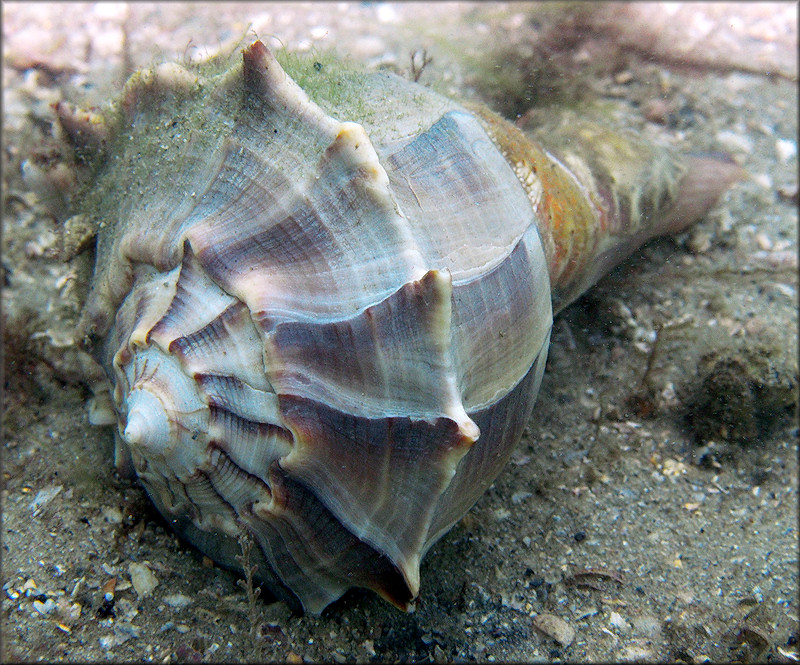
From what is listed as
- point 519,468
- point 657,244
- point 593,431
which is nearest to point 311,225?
point 519,468

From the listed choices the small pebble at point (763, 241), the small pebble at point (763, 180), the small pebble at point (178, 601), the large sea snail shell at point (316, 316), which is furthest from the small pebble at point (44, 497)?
the small pebble at point (763, 180)

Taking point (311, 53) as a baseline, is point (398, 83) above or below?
below

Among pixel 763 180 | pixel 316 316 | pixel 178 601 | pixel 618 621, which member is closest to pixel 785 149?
pixel 763 180

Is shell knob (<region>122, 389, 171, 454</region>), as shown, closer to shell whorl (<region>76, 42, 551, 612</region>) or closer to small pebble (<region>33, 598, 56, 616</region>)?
shell whorl (<region>76, 42, 551, 612</region>)

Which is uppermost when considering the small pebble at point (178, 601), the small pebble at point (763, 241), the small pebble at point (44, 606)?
the small pebble at point (44, 606)

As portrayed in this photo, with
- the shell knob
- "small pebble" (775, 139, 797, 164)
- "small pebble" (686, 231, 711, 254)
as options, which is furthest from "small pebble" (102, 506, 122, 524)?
"small pebble" (775, 139, 797, 164)

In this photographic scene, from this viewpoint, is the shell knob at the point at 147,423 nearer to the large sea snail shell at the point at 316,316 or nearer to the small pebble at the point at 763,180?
the large sea snail shell at the point at 316,316

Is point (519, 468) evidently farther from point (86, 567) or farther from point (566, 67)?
point (566, 67)

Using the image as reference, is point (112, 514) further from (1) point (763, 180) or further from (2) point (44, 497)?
(1) point (763, 180)
